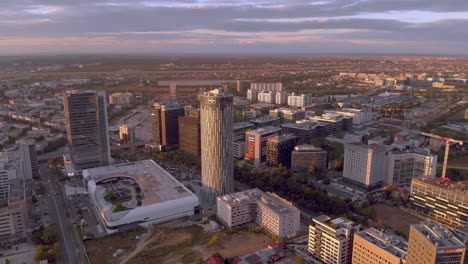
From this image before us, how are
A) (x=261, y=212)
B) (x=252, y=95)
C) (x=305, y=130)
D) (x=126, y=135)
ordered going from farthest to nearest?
(x=252, y=95) < (x=126, y=135) < (x=305, y=130) < (x=261, y=212)

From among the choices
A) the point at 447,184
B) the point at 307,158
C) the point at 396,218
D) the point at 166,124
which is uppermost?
the point at 166,124

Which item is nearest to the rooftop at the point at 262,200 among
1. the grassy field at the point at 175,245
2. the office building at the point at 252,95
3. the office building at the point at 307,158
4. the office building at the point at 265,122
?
the grassy field at the point at 175,245

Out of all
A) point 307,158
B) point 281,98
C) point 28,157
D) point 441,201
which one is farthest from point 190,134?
point 281,98

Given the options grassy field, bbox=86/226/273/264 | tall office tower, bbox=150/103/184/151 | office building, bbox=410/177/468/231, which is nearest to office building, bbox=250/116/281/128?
tall office tower, bbox=150/103/184/151

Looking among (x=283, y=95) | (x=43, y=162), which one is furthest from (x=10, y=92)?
(x=283, y=95)

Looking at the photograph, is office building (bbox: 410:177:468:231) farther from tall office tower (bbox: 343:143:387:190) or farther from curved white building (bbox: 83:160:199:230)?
curved white building (bbox: 83:160:199:230)

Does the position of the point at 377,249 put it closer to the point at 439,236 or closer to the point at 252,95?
the point at 439,236
